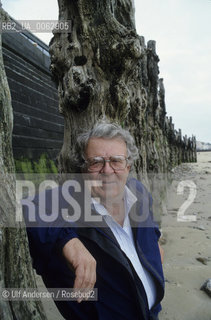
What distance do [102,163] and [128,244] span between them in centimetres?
56

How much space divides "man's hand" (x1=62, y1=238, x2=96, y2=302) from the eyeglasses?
1.87 feet

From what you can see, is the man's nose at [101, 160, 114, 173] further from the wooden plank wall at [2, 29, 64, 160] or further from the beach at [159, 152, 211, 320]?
the wooden plank wall at [2, 29, 64, 160]

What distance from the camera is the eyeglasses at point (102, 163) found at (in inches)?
71.4

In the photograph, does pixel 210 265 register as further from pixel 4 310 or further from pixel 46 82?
pixel 46 82

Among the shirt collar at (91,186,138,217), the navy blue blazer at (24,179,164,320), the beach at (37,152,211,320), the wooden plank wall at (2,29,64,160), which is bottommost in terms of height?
the beach at (37,152,211,320)

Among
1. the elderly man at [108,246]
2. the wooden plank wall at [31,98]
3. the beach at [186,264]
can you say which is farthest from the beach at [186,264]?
the wooden plank wall at [31,98]

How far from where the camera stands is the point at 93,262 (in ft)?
4.40

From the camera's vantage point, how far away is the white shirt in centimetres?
171

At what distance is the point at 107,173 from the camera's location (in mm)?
1806

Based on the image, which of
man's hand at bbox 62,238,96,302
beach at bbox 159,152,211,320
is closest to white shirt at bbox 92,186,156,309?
man's hand at bbox 62,238,96,302

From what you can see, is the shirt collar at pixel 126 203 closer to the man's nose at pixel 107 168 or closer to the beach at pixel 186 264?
the man's nose at pixel 107 168

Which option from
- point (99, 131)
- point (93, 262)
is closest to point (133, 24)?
point (99, 131)

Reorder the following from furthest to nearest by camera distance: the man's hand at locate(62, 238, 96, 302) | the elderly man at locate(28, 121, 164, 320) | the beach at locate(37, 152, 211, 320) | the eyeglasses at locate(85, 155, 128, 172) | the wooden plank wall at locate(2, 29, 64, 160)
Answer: the wooden plank wall at locate(2, 29, 64, 160), the beach at locate(37, 152, 211, 320), the eyeglasses at locate(85, 155, 128, 172), the elderly man at locate(28, 121, 164, 320), the man's hand at locate(62, 238, 96, 302)

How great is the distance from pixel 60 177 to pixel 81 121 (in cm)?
55
